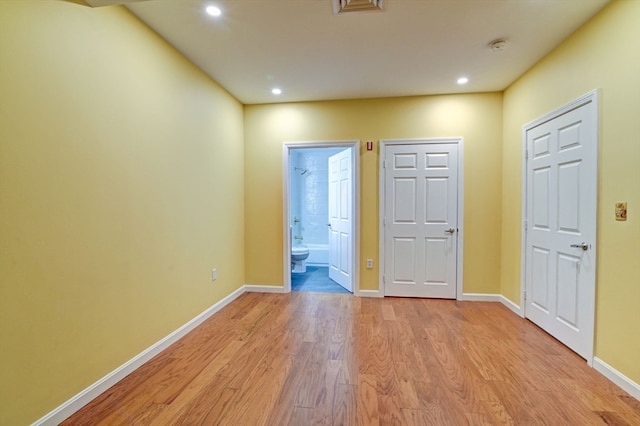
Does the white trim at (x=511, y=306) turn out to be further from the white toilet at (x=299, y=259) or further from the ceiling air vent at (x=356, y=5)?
the ceiling air vent at (x=356, y=5)

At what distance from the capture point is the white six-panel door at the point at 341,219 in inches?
156

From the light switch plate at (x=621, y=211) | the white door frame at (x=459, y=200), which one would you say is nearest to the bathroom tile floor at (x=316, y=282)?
the white door frame at (x=459, y=200)

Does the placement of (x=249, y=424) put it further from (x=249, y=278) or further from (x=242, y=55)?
(x=242, y=55)

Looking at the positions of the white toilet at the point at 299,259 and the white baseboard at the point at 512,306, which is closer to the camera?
the white baseboard at the point at 512,306

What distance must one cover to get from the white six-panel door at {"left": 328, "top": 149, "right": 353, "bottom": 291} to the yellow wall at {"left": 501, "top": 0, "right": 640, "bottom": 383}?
2388 millimetres

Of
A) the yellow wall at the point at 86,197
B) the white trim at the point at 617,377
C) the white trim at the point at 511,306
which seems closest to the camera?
the yellow wall at the point at 86,197

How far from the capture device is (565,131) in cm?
242

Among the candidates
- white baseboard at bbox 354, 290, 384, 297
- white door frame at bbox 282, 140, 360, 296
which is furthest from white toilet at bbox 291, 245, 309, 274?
white baseboard at bbox 354, 290, 384, 297

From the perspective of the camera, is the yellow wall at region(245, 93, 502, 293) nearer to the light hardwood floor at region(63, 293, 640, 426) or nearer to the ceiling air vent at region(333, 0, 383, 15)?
the light hardwood floor at region(63, 293, 640, 426)

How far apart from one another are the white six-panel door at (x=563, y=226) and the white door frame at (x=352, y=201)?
1845mm

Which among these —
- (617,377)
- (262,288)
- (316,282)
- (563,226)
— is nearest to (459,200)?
(563,226)

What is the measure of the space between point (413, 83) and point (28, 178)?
3367 mm

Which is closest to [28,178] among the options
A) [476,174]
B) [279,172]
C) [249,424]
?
[249,424]

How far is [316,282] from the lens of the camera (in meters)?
4.50
